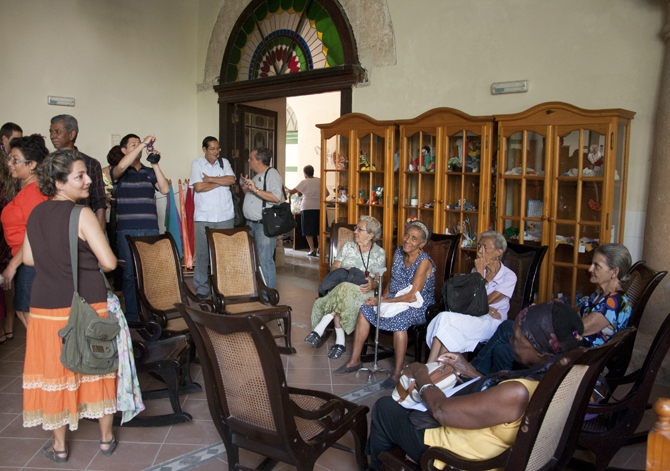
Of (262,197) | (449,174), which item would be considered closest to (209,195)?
(262,197)

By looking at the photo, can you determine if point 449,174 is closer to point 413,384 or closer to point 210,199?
point 210,199

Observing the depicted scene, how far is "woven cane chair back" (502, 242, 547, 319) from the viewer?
370cm

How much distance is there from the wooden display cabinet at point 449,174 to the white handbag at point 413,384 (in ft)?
8.92

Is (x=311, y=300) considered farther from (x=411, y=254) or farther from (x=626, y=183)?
(x=626, y=183)

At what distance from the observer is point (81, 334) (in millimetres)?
2340

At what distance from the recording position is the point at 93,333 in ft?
7.72

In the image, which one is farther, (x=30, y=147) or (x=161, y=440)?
(x=30, y=147)

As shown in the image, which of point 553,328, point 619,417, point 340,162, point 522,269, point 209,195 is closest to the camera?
point 553,328

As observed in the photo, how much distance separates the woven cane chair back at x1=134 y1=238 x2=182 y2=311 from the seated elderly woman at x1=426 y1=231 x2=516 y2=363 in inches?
71.5

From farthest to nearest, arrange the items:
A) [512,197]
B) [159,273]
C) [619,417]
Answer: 1. [512,197]
2. [159,273]
3. [619,417]

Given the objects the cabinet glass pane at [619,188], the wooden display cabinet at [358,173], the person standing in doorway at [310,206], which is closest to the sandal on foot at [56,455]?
the wooden display cabinet at [358,173]

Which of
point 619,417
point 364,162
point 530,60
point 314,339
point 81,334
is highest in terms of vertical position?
point 530,60

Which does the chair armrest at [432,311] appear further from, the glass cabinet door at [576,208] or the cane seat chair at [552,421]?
the cane seat chair at [552,421]

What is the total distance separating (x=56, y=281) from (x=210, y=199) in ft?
A: 9.87
